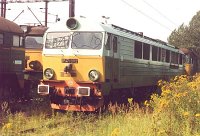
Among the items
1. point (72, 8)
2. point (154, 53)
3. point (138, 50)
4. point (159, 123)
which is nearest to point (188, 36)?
point (72, 8)

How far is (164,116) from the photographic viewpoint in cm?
731

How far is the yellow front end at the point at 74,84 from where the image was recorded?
A: 11.5 m

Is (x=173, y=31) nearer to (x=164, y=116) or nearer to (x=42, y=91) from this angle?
(x=42, y=91)

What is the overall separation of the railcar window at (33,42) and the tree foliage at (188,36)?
3852 cm

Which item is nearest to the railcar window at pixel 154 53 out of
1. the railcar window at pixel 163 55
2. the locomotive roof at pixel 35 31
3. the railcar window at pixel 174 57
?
the railcar window at pixel 163 55

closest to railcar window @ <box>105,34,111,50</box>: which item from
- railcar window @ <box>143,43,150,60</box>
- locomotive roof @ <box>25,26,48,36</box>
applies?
railcar window @ <box>143,43,150,60</box>

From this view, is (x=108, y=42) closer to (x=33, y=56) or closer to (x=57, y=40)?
(x=57, y=40)

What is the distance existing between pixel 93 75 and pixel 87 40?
1179mm

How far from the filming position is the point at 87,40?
39.7 ft

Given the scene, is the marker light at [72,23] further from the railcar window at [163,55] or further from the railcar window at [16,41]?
the railcar window at [163,55]

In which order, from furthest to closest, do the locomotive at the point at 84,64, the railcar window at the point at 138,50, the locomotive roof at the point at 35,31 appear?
the locomotive roof at the point at 35,31, the railcar window at the point at 138,50, the locomotive at the point at 84,64

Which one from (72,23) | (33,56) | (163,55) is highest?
(72,23)

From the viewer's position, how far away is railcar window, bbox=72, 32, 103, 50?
1188 cm

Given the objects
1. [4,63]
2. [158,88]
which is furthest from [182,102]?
[158,88]
